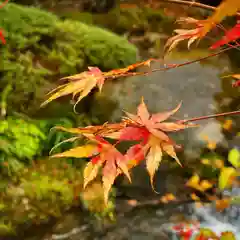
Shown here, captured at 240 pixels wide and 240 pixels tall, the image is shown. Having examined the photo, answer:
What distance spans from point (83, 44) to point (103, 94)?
45cm

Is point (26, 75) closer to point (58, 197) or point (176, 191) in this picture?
point (58, 197)

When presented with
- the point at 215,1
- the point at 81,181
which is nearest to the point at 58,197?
the point at 81,181

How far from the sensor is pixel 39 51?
2699 mm

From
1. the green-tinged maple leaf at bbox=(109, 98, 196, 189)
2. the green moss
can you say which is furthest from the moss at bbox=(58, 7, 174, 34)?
the green-tinged maple leaf at bbox=(109, 98, 196, 189)

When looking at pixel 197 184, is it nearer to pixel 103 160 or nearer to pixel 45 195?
pixel 45 195

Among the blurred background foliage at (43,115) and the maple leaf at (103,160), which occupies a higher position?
the maple leaf at (103,160)

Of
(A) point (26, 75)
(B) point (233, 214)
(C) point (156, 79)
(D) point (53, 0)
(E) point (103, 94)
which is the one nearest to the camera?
(A) point (26, 75)

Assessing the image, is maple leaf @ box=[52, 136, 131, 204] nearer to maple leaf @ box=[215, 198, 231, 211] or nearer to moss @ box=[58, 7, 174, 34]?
maple leaf @ box=[215, 198, 231, 211]

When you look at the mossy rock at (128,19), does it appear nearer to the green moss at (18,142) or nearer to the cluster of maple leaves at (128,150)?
the green moss at (18,142)

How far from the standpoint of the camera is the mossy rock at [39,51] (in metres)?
2.52

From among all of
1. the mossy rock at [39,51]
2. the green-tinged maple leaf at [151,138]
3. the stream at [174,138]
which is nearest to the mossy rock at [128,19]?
the stream at [174,138]

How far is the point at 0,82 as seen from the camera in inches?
98.0

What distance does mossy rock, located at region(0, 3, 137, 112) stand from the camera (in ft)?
8.25

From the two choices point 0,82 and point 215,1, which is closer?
point 0,82
